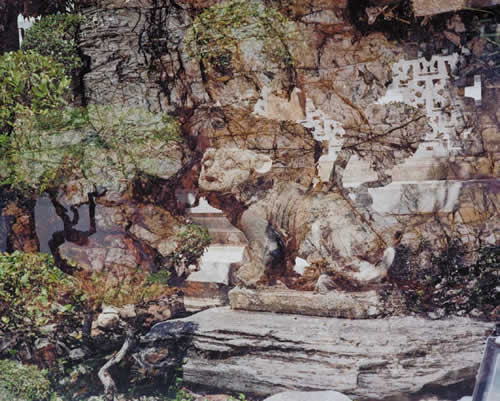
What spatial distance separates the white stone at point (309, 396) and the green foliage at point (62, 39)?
1.81 m

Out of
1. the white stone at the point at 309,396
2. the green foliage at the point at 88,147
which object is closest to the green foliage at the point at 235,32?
the green foliage at the point at 88,147

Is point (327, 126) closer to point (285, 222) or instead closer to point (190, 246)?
point (285, 222)

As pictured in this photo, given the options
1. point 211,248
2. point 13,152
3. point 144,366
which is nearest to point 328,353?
point 211,248

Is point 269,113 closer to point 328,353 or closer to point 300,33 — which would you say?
point 300,33

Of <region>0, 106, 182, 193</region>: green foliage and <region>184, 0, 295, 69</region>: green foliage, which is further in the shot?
<region>0, 106, 182, 193</region>: green foliage

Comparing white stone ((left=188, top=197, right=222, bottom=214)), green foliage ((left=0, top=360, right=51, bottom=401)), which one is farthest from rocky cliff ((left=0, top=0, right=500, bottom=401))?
green foliage ((left=0, top=360, right=51, bottom=401))

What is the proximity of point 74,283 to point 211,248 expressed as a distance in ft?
2.45

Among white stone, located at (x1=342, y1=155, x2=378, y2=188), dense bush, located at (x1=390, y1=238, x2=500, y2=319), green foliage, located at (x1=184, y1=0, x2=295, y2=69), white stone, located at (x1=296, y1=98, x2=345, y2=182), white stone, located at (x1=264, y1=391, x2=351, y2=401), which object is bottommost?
white stone, located at (x1=264, y1=391, x2=351, y2=401)

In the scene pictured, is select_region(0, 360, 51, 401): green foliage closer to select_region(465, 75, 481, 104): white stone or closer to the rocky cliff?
the rocky cliff

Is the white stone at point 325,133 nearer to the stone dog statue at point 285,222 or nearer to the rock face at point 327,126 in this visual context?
the rock face at point 327,126

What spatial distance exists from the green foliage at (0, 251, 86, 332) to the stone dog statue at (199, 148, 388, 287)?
0.88 meters

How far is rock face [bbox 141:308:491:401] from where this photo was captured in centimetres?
200

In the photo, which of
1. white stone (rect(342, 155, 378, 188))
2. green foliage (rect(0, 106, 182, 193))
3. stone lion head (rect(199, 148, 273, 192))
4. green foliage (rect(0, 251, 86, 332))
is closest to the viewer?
white stone (rect(342, 155, 378, 188))

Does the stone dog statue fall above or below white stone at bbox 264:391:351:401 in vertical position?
above
